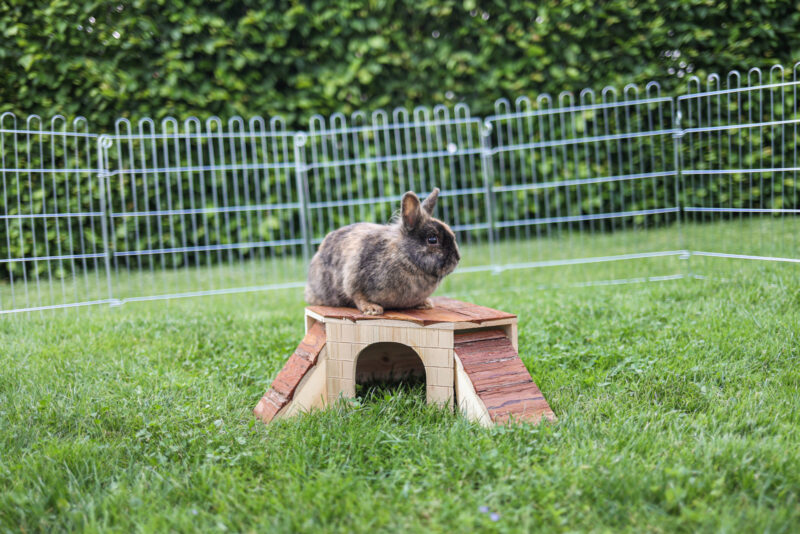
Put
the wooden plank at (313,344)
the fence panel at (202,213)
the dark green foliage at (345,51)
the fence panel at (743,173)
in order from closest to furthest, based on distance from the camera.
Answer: the wooden plank at (313,344)
the fence panel at (743,173)
the fence panel at (202,213)
the dark green foliage at (345,51)

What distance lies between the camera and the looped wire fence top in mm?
5902

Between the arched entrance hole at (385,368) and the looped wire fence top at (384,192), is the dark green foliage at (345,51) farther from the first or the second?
the arched entrance hole at (385,368)

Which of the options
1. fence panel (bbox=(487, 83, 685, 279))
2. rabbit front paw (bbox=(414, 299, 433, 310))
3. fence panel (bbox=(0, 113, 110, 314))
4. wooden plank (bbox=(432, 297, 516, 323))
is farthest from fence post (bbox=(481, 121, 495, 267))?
fence panel (bbox=(0, 113, 110, 314))

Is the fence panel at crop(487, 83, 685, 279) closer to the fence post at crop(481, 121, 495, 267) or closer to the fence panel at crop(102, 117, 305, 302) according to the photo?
the fence post at crop(481, 121, 495, 267)

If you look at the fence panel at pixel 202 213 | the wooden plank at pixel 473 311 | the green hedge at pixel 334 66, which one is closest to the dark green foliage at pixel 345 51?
the green hedge at pixel 334 66

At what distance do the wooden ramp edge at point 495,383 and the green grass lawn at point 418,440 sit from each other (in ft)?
0.34

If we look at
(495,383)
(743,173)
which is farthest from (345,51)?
(495,383)

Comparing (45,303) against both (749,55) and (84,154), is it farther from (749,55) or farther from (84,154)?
(749,55)

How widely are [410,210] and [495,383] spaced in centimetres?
91

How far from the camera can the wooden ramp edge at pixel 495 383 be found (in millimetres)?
2811

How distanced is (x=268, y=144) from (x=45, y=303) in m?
3.03

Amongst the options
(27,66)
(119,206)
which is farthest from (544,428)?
(27,66)

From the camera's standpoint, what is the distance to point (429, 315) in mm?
3119

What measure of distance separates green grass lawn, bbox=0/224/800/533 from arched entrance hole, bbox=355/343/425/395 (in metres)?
0.34
